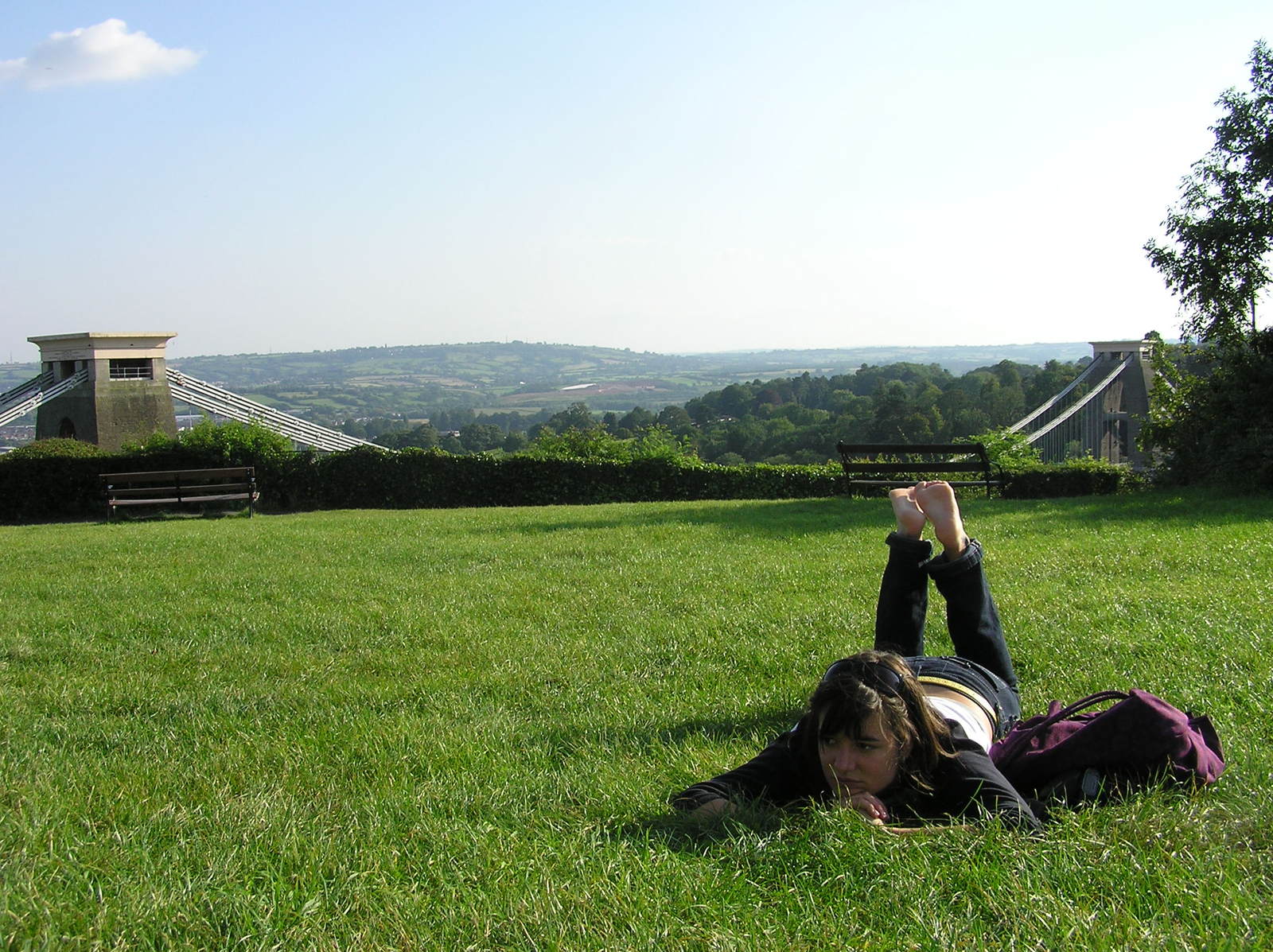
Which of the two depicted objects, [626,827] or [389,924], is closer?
[389,924]

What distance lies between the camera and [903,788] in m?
2.99

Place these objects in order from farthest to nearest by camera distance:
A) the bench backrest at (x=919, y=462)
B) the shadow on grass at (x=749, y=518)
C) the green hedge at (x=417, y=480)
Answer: the green hedge at (x=417, y=480) → the bench backrest at (x=919, y=462) → the shadow on grass at (x=749, y=518)

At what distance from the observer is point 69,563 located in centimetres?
1018

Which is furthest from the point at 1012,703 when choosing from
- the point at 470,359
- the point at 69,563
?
the point at 470,359

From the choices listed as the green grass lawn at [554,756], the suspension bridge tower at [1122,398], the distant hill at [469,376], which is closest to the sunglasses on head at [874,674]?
the green grass lawn at [554,756]

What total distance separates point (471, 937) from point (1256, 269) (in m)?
18.6

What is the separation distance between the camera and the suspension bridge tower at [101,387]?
43.4 meters

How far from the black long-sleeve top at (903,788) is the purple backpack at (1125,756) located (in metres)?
Result: 0.17

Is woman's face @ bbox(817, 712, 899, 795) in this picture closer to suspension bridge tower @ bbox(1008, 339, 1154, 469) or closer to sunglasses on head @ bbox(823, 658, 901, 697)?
sunglasses on head @ bbox(823, 658, 901, 697)

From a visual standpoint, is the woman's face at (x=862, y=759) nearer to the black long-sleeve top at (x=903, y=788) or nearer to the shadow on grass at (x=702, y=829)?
the black long-sleeve top at (x=903, y=788)

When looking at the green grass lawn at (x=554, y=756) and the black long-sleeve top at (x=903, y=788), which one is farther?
the black long-sleeve top at (x=903, y=788)

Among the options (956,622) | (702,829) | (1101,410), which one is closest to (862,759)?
(702,829)

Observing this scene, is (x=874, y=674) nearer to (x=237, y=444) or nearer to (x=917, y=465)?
(x=917, y=465)

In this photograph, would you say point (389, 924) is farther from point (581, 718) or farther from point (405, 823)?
point (581, 718)
